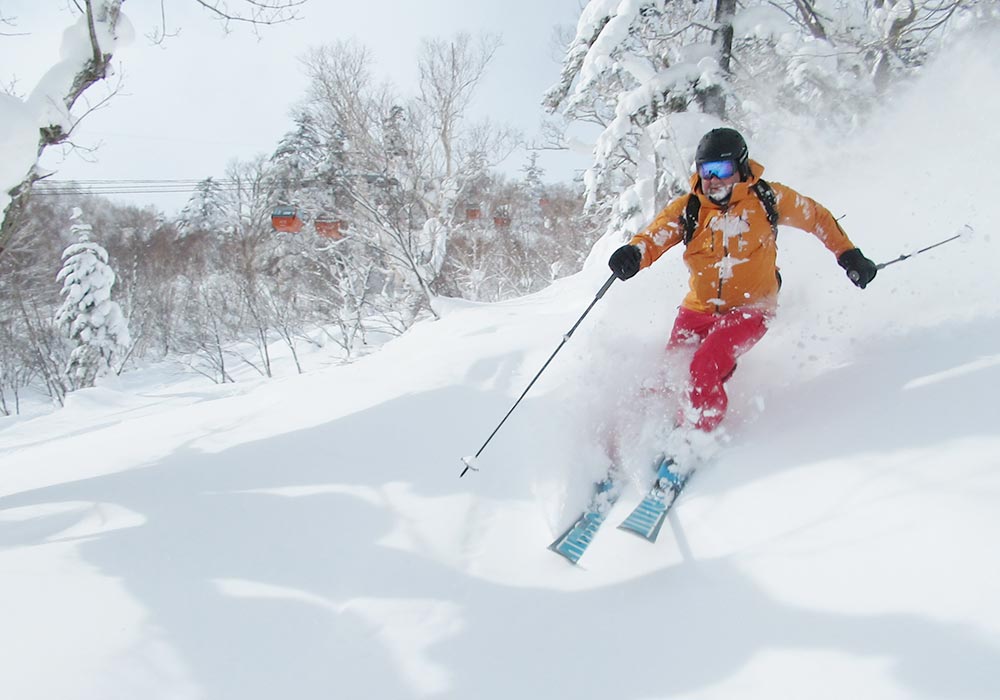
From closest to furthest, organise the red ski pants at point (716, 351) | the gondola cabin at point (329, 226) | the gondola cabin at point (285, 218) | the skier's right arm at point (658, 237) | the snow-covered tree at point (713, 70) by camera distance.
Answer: the red ski pants at point (716, 351), the skier's right arm at point (658, 237), the snow-covered tree at point (713, 70), the gondola cabin at point (329, 226), the gondola cabin at point (285, 218)

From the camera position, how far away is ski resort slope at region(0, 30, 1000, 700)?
1.77 m

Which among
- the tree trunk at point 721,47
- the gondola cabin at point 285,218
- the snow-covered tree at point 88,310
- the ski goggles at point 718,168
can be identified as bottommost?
the snow-covered tree at point 88,310

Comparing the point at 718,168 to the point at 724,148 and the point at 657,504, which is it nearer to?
the point at 724,148

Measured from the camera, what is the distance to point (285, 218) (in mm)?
22172

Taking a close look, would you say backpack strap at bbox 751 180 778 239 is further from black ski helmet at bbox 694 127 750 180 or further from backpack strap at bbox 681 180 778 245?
black ski helmet at bbox 694 127 750 180

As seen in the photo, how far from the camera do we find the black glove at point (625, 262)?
3.24m

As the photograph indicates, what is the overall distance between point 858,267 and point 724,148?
1.02m

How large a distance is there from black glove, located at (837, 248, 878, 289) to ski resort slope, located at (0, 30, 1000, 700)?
44 cm

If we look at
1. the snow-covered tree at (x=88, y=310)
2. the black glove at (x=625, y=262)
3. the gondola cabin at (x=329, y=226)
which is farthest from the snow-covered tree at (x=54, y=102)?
the snow-covered tree at (x=88, y=310)

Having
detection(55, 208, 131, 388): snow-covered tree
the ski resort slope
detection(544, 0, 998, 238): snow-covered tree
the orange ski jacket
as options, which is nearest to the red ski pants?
the orange ski jacket

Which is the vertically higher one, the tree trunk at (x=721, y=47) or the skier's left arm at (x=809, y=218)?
the tree trunk at (x=721, y=47)

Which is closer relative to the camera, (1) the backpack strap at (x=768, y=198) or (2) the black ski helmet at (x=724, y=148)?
(2) the black ski helmet at (x=724, y=148)

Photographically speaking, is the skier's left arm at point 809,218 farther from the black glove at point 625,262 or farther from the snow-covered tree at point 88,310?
the snow-covered tree at point 88,310

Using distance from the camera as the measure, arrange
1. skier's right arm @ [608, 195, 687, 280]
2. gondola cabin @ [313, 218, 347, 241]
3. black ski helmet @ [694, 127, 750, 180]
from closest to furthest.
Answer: black ski helmet @ [694, 127, 750, 180] → skier's right arm @ [608, 195, 687, 280] → gondola cabin @ [313, 218, 347, 241]
